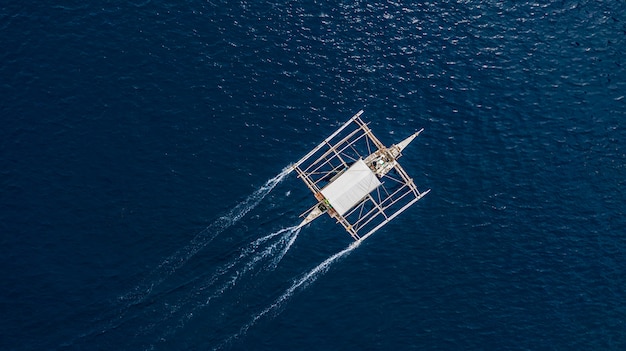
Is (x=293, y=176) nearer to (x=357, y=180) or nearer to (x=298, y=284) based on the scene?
(x=357, y=180)

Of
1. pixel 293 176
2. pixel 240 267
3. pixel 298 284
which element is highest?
pixel 293 176

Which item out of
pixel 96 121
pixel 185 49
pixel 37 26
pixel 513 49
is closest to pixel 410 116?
pixel 513 49

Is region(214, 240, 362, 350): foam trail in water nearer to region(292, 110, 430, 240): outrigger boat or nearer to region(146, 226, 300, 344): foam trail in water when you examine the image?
region(292, 110, 430, 240): outrigger boat

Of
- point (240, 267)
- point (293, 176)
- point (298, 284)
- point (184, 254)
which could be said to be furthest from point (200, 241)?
point (293, 176)

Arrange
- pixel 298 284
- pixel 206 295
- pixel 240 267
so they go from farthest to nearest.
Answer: pixel 298 284 < pixel 240 267 < pixel 206 295

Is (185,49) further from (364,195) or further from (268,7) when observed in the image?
(364,195)

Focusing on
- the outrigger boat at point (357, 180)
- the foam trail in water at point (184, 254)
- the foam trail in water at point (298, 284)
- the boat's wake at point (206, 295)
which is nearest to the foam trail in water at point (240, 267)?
the boat's wake at point (206, 295)

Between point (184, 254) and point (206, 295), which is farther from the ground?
point (184, 254)
